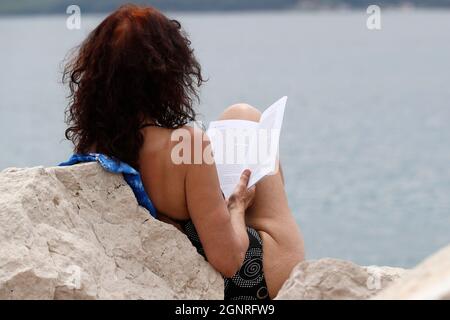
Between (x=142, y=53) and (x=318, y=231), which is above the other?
(x=142, y=53)

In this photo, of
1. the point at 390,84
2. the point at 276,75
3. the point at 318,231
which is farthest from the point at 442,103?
the point at 318,231

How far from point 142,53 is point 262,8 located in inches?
4663

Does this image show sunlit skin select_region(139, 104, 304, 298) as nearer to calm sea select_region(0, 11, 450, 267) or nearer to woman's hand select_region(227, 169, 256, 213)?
woman's hand select_region(227, 169, 256, 213)

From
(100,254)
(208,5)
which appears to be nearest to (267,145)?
(100,254)

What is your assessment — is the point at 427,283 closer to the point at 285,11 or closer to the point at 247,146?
the point at 247,146

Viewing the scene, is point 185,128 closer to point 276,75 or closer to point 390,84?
point 390,84

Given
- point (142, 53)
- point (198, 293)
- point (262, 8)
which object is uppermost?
point (142, 53)

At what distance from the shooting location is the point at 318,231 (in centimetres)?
2602

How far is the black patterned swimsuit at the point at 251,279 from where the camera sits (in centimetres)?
444

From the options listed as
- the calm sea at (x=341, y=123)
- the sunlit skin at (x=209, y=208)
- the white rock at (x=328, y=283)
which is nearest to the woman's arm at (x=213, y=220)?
the sunlit skin at (x=209, y=208)

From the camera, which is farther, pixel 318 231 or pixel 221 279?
pixel 318 231

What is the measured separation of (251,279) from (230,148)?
0.56 meters

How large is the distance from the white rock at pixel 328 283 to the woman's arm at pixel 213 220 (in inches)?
20.6
